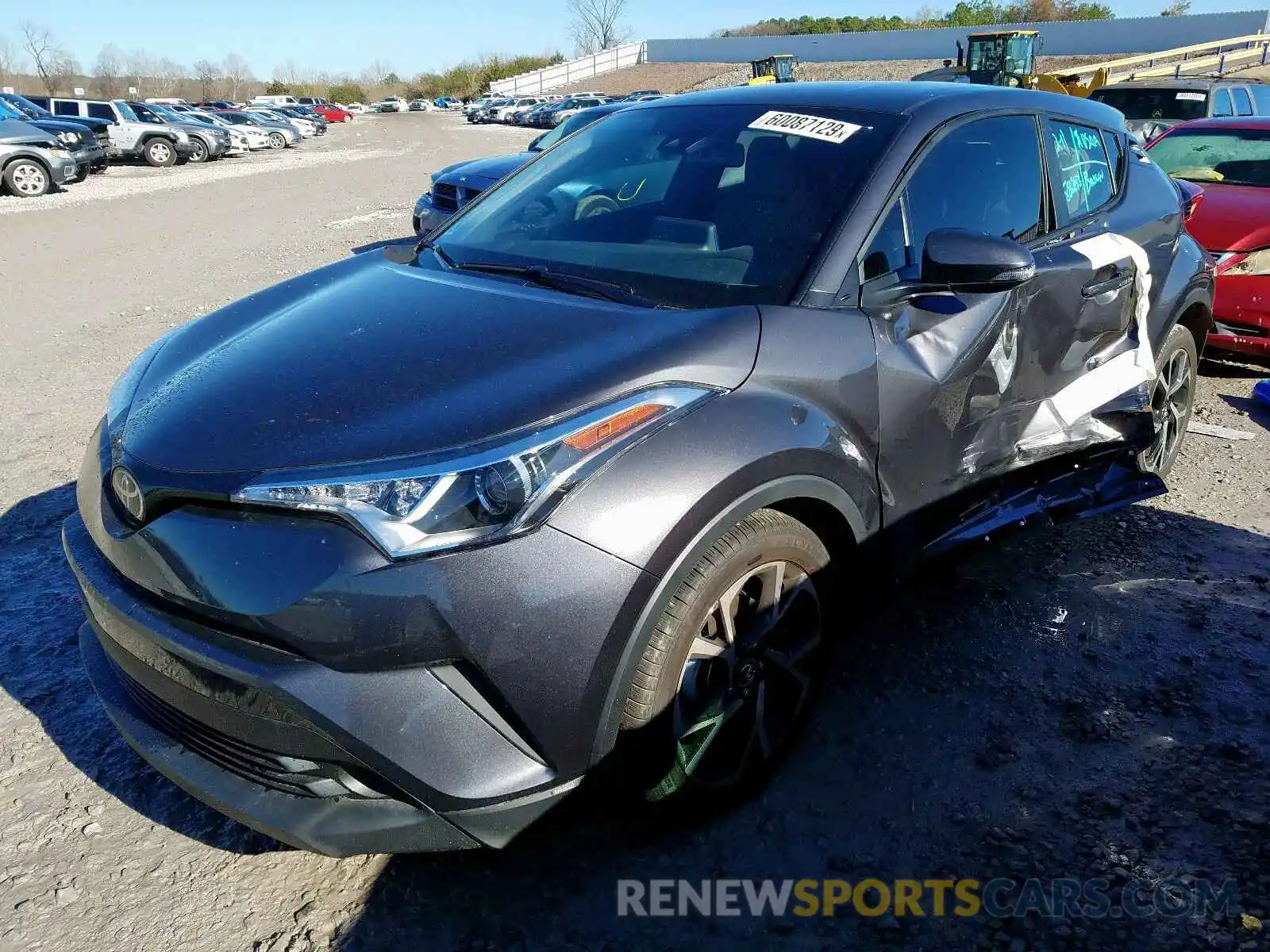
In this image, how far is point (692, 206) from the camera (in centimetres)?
282

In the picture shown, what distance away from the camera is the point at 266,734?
1843mm

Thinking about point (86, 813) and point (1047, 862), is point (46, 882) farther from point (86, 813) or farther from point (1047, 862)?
point (1047, 862)

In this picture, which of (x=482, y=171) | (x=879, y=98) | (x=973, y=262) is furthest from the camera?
(x=482, y=171)

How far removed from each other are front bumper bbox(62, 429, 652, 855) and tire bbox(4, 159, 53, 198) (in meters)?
18.5

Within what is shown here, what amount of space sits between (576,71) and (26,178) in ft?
239

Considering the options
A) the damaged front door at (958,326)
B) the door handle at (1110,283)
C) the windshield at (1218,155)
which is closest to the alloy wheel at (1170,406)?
the door handle at (1110,283)

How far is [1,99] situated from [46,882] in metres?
23.5

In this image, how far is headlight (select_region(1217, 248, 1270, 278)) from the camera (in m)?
5.59

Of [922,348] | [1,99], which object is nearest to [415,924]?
[922,348]

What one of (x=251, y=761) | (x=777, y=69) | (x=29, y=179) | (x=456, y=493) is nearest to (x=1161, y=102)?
(x=456, y=493)

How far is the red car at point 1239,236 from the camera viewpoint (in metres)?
5.50

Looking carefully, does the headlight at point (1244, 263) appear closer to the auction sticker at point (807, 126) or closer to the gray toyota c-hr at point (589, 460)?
the gray toyota c-hr at point (589, 460)

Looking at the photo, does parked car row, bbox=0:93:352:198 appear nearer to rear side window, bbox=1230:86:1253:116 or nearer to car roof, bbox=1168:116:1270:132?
car roof, bbox=1168:116:1270:132

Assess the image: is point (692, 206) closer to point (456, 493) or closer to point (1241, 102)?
point (456, 493)
